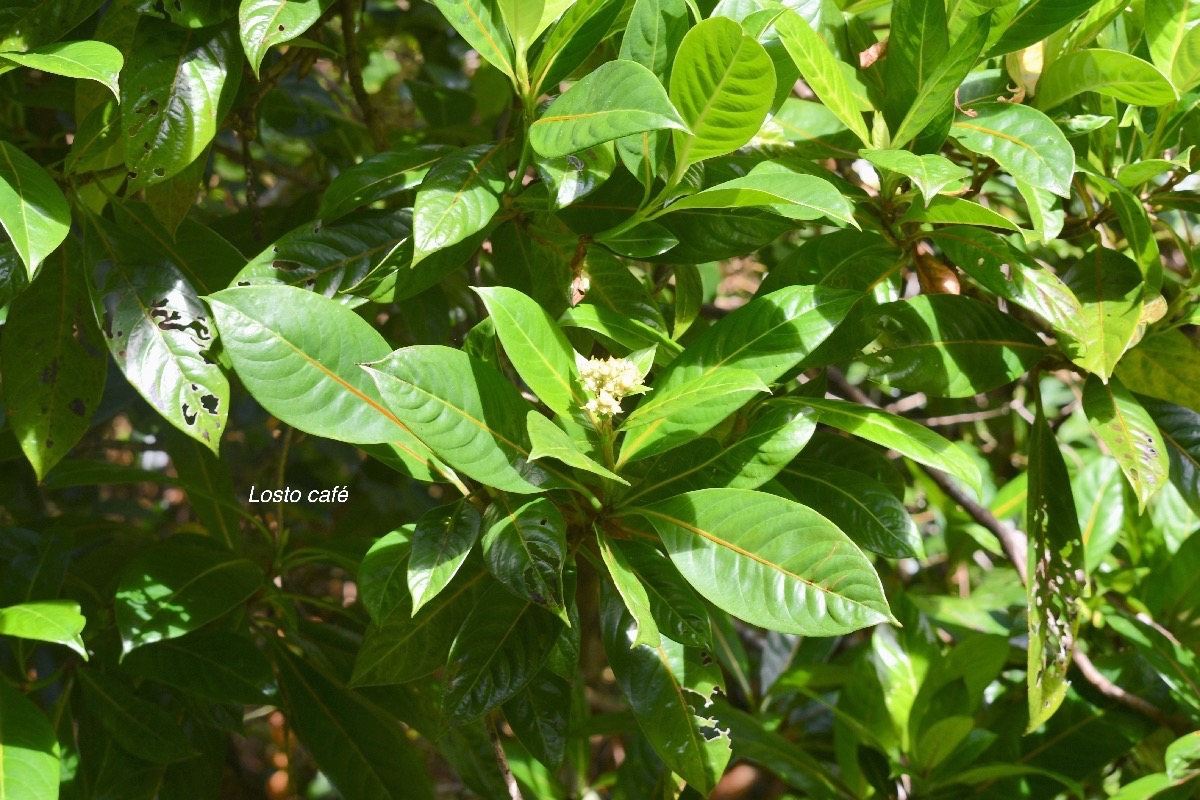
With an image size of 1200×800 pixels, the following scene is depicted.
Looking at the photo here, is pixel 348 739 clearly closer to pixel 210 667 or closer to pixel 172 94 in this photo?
pixel 210 667

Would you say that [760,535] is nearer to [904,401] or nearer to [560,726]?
[560,726]

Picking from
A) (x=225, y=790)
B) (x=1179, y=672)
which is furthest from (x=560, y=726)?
(x=225, y=790)

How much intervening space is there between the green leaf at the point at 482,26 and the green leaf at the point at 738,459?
15.8 inches

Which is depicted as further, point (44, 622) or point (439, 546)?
point (44, 622)

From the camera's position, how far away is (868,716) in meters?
1.66

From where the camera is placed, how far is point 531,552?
0.86 metres

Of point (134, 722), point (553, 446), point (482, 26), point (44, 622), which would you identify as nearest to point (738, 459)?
point (553, 446)

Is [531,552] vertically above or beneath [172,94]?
beneath

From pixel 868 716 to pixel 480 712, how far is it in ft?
2.94

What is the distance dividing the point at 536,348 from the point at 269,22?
0.41m

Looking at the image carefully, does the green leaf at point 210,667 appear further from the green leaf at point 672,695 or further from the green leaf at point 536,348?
the green leaf at point 536,348

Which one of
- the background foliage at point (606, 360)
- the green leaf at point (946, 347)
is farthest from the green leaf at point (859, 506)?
the green leaf at point (946, 347)

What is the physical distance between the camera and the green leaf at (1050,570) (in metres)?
1.14

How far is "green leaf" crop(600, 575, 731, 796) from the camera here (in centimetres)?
102
